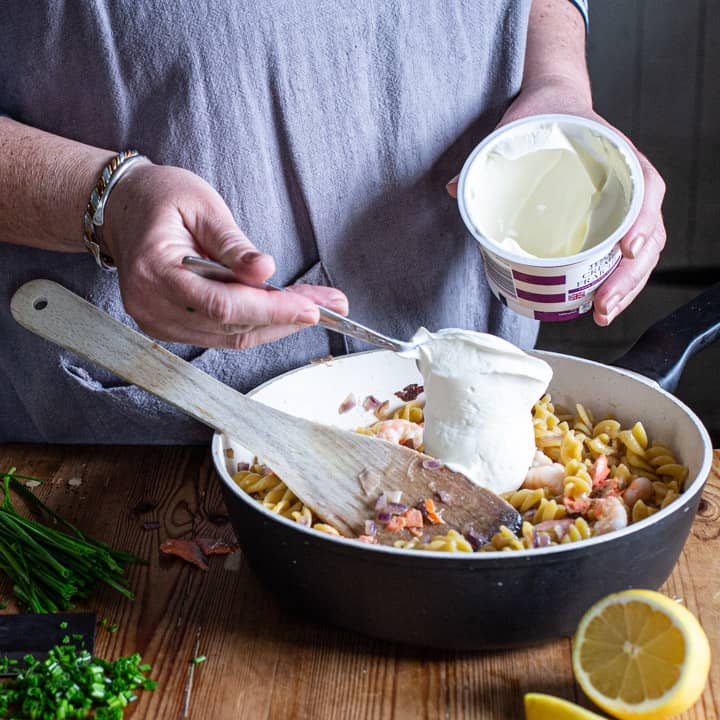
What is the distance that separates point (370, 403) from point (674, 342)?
0.48m

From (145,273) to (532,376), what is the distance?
0.53 metres

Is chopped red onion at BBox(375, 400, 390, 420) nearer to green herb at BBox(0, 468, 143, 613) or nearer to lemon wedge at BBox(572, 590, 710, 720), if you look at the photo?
green herb at BBox(0, 468, 143, 613)

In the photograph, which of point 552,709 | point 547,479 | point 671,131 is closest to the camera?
point 552,709

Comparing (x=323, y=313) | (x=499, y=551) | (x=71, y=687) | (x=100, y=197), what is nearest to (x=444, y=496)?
(x=499, y=551)

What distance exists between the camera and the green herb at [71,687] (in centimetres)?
114

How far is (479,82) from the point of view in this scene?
160 cm

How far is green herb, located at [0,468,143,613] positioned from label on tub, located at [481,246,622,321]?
65cm

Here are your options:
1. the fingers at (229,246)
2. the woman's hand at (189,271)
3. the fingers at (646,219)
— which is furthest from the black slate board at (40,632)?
the fingers at (646,219)

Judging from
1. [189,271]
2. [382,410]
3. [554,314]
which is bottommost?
[382,410]

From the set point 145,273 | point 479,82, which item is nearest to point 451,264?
point 479,82

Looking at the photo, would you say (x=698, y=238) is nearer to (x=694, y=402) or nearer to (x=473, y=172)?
(x=694, y=402)

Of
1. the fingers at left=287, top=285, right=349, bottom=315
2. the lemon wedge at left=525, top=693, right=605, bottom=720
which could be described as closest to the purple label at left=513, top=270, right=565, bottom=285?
the fingers at left=287, top=285, right=349, bottom=315

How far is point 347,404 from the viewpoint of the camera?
1620 mm

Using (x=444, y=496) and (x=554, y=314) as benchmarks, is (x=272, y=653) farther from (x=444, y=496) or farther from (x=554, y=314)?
(x=554, y=314)
